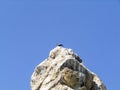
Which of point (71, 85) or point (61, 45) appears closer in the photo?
point (71, 85)

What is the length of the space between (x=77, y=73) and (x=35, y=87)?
5859 millimetres

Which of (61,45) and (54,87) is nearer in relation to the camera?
(54,87)

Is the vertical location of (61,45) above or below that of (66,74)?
above

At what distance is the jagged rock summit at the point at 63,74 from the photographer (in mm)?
70000

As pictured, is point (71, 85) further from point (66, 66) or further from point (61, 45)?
point (61, 45)

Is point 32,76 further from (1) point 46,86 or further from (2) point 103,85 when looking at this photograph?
(2) point 103,85

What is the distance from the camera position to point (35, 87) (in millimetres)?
72500

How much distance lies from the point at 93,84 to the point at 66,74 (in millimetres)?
4455

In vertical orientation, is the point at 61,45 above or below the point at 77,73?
above

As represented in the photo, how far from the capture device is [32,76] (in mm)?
73812

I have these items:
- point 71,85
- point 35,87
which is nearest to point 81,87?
point 71,85

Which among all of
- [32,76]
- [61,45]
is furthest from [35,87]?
[61,45]

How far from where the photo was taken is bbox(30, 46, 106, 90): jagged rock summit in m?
70.0

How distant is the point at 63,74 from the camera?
70.2 meters
